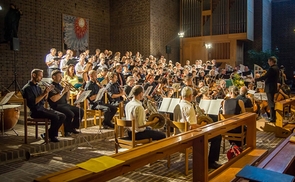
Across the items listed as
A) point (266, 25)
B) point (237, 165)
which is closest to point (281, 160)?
point (237, 165)

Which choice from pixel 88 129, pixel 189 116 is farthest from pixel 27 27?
pixel 189 116

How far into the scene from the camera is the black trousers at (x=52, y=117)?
5496 millimetres

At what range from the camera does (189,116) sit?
15.2 feet

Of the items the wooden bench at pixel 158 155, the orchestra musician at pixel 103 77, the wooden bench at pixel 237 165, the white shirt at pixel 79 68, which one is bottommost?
the wooden bench at pixel 237 165

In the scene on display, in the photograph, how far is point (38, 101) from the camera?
17.8 feet

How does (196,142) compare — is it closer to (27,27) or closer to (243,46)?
(27,27)

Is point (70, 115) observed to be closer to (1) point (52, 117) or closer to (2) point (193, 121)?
(1) point (52, 117)

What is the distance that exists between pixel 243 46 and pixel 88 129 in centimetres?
1308

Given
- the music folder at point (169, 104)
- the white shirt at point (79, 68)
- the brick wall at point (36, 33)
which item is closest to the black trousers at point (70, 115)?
the music folder at point (169, 104)

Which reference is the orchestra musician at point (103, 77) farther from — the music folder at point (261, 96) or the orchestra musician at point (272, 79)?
the orchestra musician at point (272, 79)

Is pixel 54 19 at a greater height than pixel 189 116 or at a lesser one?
greater

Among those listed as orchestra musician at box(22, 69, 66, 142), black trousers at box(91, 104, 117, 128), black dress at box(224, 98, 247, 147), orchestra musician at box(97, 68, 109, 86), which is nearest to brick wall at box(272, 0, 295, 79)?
orchestra musician at box(97, 68, 109, 86)

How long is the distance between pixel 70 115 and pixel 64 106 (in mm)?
269

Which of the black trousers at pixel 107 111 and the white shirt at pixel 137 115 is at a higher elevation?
the white shirt at pixel 137 115
